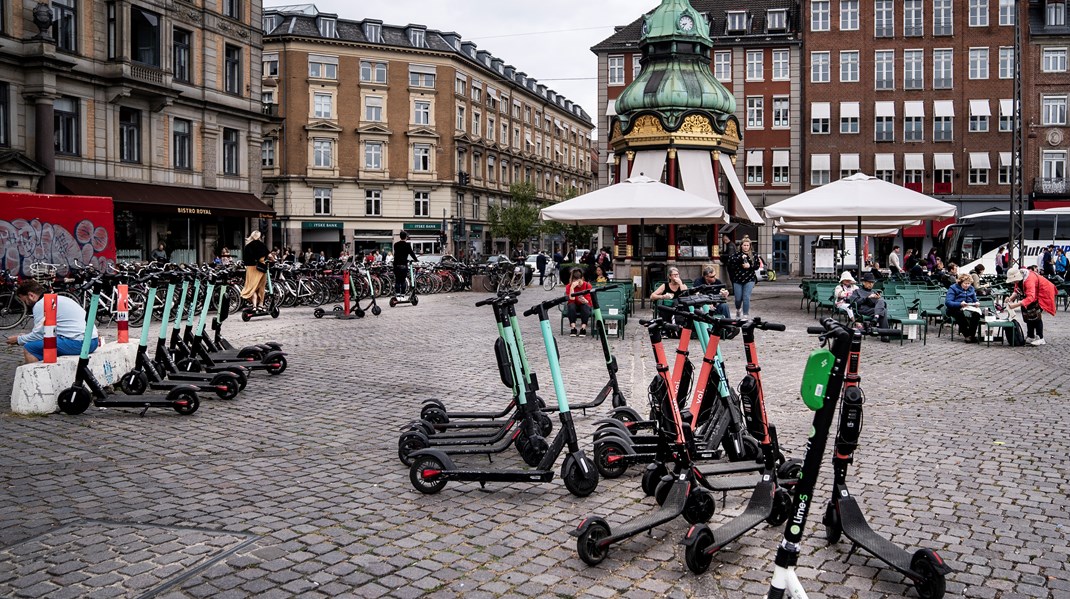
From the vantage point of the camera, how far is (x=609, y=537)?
4.75 m

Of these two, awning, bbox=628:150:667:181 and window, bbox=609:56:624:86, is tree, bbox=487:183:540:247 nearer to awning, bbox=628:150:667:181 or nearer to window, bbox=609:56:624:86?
window, bbox=609:56:624:86

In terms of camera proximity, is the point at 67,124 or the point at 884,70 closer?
the point at 67,124

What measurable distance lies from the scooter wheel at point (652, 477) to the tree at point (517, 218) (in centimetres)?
5962

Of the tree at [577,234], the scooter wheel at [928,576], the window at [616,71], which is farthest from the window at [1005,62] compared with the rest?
the scooter wheel at [928,576]

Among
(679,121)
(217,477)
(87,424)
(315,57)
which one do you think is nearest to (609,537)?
(217,477)

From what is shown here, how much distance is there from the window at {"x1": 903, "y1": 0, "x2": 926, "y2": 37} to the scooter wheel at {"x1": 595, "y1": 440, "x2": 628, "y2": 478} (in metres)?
51.9

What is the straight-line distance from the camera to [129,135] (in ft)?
108

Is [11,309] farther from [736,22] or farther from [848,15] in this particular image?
[848,15]

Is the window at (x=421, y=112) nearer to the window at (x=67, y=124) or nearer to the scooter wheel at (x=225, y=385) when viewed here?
the window at (x=67, y=124)

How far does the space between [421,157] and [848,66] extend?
2832 cm

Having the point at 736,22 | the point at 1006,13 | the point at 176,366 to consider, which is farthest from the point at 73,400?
the point at 1006,13

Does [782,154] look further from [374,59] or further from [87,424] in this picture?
[87,424]

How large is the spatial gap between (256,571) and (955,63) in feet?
179

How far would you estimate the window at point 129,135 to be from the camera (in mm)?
32344
